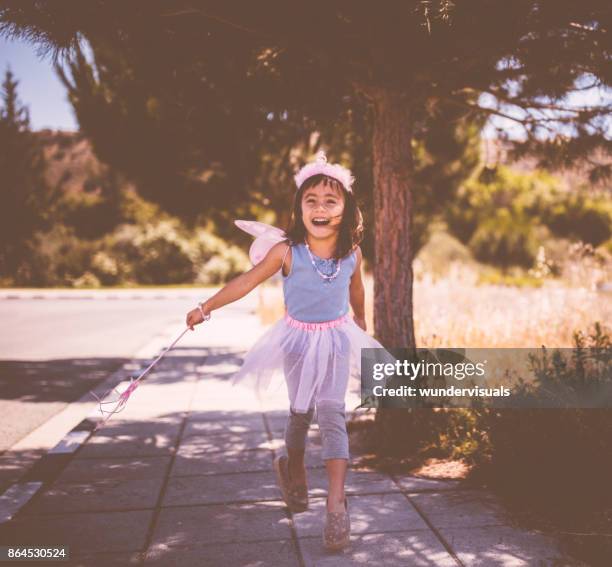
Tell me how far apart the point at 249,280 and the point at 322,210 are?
20.1 inches

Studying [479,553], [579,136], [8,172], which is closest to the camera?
[479,553]

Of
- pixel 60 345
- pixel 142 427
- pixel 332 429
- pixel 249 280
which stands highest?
pixel 249 280

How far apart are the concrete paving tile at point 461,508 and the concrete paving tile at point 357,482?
0.76ft

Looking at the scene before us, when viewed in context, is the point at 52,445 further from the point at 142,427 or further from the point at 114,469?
the point at 114,469

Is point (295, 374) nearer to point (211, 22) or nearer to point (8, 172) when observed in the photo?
point (211, 22)

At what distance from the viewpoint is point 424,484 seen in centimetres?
381

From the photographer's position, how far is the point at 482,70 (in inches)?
186

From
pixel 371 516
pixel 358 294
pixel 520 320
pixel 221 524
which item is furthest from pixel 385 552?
pixel 520 320

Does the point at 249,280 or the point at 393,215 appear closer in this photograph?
the point at 249,280

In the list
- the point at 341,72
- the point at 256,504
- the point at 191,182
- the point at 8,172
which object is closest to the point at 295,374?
the point at 256,504

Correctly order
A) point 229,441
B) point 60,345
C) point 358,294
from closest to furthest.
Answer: point 358,294, point 229,441, point 60,345

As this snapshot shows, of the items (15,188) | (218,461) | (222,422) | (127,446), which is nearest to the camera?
(218,461)

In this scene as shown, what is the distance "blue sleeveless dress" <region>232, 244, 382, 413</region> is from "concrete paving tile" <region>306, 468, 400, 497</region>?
0.75 meters

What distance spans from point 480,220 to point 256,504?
102ft
